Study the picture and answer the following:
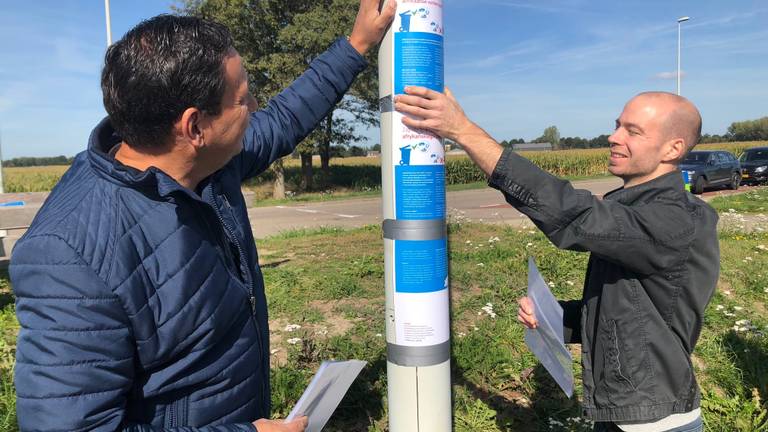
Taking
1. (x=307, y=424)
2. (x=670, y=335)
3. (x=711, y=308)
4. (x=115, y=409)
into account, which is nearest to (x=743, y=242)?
(x=711, y=308)

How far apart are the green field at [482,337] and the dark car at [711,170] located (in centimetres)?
1319

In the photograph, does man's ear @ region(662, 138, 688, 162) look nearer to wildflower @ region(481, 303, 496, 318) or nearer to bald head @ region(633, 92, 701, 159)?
bald head @ region(633, 92, 701, 159)

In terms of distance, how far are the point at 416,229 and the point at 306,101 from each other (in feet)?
2.68

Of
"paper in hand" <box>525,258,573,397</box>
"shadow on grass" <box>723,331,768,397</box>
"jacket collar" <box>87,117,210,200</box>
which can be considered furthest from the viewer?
"shadow on grass" <box>723,331,768,397</box>

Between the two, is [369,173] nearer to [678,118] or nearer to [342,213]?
[342,213]

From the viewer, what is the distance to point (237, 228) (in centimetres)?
175

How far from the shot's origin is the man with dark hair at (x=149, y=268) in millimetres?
1200

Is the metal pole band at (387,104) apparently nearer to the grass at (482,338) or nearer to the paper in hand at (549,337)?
the paper in hand at (549,337)

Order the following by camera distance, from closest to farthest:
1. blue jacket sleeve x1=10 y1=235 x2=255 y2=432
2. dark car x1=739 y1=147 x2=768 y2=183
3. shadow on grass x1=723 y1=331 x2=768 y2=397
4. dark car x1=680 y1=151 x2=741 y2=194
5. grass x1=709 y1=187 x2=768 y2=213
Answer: blue jacket sleeve x1=10 y1=235 x2=255 y2=432 < shadow on grass x1=723 y1=331 x2=768 y2=397 < grass x1=709 y1=187 x2=768 y2=213 < dark car x1=680 y1=151 x2=741 y2=194 < dark car x1=739 y1=147 x2=768 y2=183

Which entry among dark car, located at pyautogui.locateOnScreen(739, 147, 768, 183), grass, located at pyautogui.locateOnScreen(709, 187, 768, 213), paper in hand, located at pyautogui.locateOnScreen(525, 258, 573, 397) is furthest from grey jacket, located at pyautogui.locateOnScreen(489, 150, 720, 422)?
dark car, located at pyautogui.locateOnScreen(739, 147, 768, 183)

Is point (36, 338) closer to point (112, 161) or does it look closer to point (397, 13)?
point (112, 161)

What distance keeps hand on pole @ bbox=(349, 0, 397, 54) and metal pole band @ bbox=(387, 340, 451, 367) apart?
1.43 m

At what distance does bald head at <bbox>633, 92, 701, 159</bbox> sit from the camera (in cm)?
202

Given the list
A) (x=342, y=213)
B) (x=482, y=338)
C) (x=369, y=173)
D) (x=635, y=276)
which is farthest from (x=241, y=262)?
(x=369, y=173)
